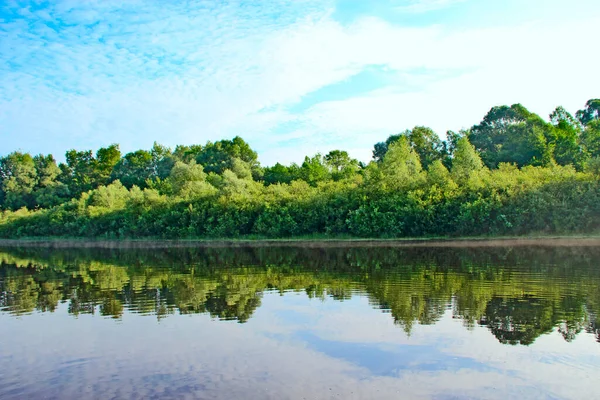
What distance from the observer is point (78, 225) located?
66.2 m

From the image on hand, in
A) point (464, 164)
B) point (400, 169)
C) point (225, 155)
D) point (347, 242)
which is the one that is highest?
point (225, 155)

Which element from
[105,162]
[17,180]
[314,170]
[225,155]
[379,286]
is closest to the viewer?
[379,286]

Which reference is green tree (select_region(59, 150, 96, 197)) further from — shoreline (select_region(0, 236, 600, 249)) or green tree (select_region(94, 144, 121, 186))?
shoreline (select_region(0, 236, 600, 249))

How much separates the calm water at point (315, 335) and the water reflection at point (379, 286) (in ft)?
0.29

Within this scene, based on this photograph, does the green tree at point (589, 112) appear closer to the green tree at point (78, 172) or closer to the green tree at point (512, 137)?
the green tree at point (512, 137)

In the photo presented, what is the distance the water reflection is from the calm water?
0.29 feet

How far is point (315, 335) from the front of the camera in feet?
42.8

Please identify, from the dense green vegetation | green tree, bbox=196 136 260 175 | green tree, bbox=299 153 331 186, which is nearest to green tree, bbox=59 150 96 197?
the dense green vegetation

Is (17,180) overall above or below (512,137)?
below

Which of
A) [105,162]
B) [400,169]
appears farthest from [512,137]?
[105,162]

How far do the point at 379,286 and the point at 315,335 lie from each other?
23.7ft

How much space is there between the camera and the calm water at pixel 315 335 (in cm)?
943

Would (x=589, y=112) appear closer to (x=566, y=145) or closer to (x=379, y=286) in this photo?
(x=566, y=145)

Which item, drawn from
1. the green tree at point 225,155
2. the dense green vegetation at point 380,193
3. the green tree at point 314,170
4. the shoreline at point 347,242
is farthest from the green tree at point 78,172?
the green tree at point 314,170
